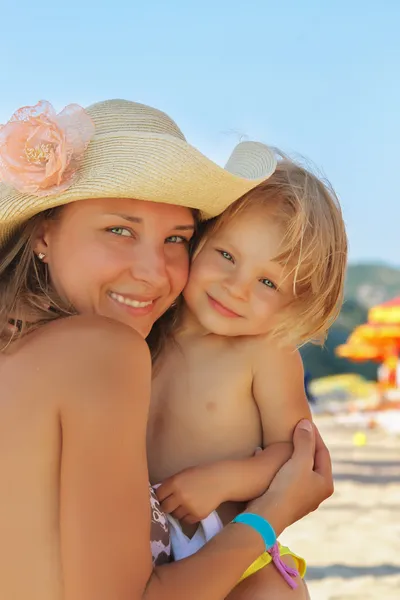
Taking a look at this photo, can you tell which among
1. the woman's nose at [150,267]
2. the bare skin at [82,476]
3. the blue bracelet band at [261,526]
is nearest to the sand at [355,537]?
the blue bracelet band at [261,526]

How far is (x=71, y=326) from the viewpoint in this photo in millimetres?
1770

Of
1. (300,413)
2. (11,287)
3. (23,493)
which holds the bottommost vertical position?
(300,413)

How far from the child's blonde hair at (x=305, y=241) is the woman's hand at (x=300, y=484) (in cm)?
31

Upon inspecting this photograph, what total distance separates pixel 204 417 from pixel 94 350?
91cm

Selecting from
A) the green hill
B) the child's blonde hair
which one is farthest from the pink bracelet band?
the green hill

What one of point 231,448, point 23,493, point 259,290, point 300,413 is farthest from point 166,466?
point 23,493

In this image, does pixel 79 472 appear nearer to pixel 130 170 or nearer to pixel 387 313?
pixel 130 170

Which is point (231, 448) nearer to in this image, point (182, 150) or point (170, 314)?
point (170, 314)

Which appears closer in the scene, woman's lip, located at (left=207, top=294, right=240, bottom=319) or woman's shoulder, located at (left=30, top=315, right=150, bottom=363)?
woman's shoulder, located at (left=30, top=315, right=150, bottom=363)

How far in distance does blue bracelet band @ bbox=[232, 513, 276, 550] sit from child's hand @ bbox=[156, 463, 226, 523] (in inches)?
6.4

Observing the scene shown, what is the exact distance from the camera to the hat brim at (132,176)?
80.4 inches

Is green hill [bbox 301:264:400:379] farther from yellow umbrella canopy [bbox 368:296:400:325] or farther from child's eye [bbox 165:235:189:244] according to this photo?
child's eye [bbox 165:235:189:244]

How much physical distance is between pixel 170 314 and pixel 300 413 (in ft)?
1.78

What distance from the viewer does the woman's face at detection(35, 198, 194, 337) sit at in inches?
80.6
